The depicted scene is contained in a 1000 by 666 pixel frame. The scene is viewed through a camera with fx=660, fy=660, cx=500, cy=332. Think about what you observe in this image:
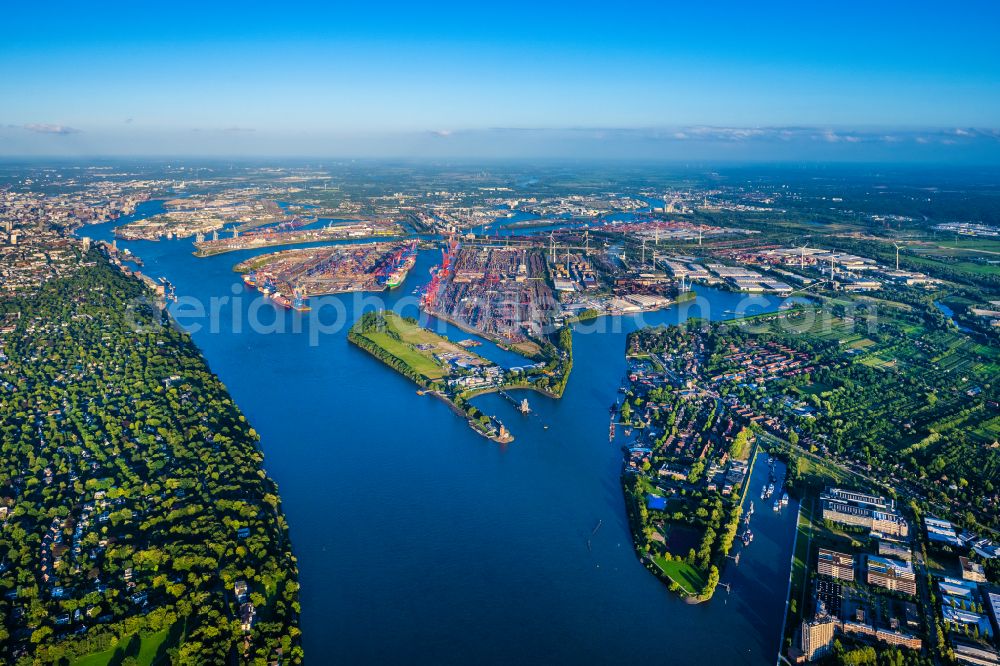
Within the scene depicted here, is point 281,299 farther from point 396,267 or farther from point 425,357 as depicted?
point 425,357

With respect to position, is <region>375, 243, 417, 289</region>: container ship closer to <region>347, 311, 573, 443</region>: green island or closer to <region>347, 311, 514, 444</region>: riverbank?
<region>347, 311, 514, 444</region>: riverbank

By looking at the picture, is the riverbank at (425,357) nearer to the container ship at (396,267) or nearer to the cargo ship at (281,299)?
the cargo ship at (281,299)

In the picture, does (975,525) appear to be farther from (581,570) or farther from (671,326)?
(671,326)

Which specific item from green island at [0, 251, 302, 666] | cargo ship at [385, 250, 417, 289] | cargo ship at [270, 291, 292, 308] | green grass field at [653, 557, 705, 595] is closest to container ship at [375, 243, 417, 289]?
cargo ship at [385, 250, 417, 289]

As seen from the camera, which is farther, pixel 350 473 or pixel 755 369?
pixel 755 369

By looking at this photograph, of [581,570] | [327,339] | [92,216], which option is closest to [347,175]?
[92,216]

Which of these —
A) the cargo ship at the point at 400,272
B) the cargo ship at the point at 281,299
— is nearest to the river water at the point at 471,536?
the cargo ship at the point at 281,299

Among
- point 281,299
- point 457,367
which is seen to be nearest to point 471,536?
point 457,367
